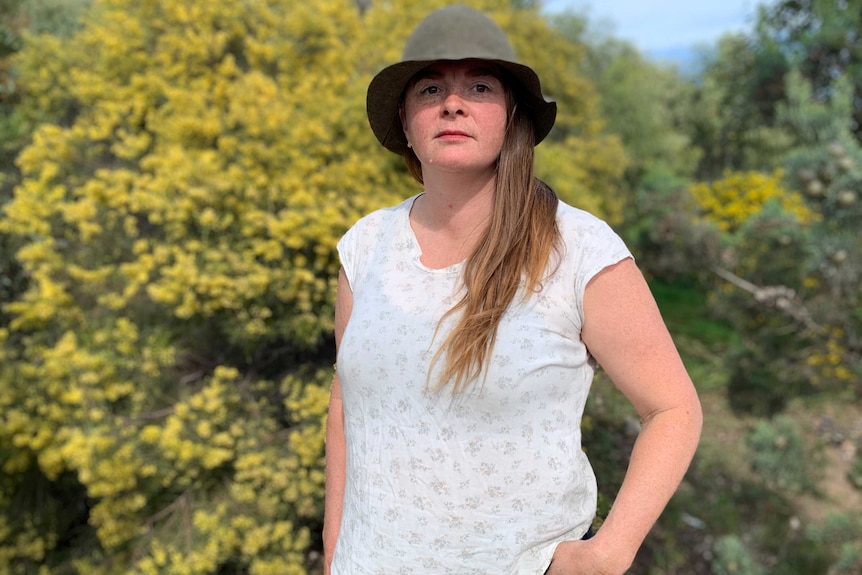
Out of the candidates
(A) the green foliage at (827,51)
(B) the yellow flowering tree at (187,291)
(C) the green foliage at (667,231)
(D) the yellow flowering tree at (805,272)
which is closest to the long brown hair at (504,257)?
(D) the yellow flowering tree at (805,272)

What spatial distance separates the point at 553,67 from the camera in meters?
8.14

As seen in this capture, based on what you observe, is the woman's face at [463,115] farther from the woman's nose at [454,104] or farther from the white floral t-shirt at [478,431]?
the white floral t-shirt at [478,431]

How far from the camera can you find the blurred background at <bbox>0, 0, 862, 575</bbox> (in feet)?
11.9

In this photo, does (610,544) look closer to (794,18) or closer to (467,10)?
(467,10)

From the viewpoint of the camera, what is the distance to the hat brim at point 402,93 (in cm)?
123

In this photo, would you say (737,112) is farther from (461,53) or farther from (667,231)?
(461,53)

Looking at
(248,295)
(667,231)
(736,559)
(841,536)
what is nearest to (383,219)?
(248,295)

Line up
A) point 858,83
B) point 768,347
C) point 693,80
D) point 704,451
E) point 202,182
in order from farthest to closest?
point 693,80 < point 704,451 < point 768,347 < point 202,182 < point 858,83

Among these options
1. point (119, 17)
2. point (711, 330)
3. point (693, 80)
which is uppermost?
point (693, 80)

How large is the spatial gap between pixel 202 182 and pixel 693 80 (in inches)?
594

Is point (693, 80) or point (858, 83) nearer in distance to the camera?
point (858, 83)

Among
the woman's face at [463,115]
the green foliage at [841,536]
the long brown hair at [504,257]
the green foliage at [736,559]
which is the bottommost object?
the green foliage at [736,559]

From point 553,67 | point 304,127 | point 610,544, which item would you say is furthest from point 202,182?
point 553,67

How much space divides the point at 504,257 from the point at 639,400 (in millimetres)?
327
